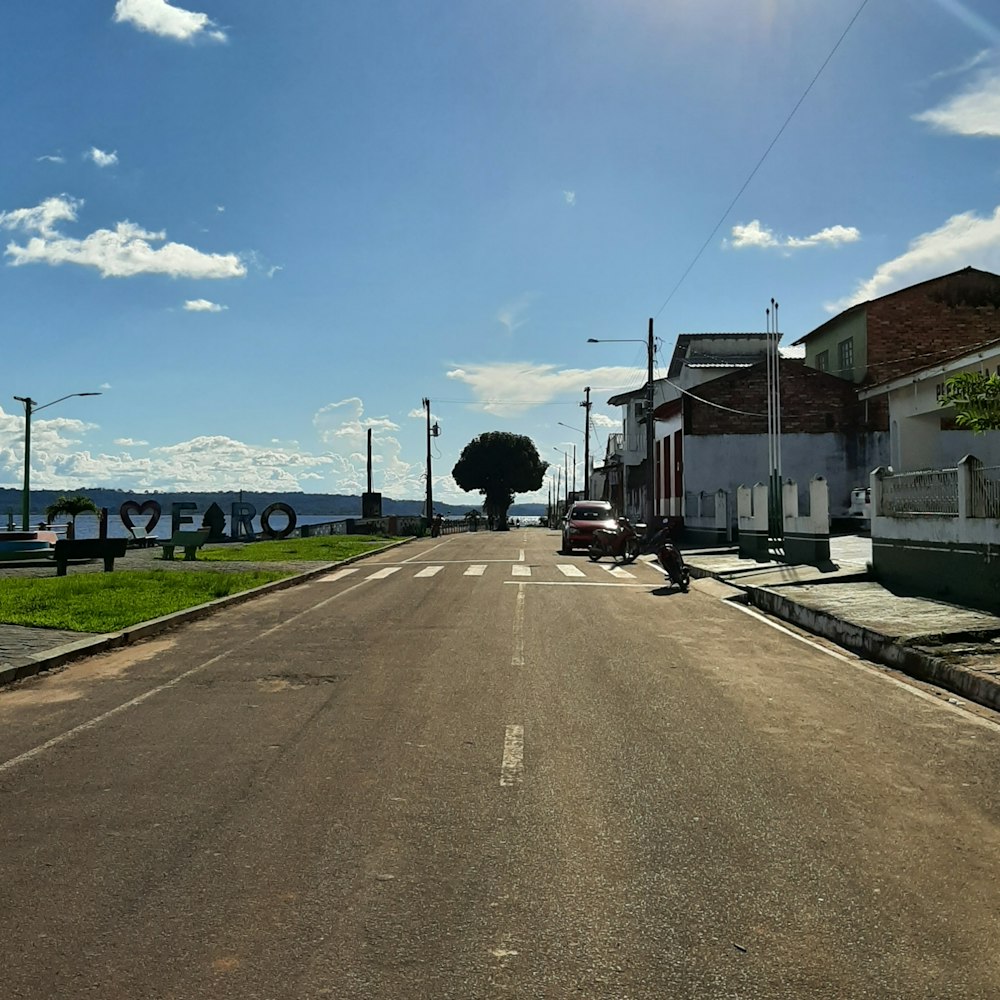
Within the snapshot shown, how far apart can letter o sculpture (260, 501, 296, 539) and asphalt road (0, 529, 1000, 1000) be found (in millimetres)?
42211

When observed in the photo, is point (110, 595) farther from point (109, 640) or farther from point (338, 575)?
point (338, 575)

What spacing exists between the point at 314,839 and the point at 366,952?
4.34 ft

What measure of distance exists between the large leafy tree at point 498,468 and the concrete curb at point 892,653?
8190cm

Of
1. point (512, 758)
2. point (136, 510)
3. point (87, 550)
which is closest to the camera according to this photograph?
point (512, 758)

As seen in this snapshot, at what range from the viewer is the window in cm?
4069

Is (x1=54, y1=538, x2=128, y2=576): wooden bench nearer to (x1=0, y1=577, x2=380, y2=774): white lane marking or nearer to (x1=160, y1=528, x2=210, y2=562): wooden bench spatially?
(x1=160, y1=528, x2=210, y2=562): wooden bench

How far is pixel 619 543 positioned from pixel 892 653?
56.6 feet

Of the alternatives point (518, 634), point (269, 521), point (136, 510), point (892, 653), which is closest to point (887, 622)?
point (892, 653)

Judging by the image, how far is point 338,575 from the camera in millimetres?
24359

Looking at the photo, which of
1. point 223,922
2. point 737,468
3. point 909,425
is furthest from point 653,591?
point 737,468

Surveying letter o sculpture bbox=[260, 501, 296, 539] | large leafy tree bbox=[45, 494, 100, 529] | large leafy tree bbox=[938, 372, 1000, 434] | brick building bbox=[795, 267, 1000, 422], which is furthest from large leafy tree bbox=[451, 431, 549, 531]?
large leafy tree bbox=[938, 372, 1000, 434]

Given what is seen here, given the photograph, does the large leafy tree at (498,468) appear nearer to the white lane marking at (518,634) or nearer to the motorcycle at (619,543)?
the motorcycle at (619,543)

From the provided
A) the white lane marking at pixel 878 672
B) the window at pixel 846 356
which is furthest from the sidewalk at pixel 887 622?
the window at pixel 846 356

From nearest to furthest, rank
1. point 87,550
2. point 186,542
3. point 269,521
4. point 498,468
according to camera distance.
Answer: point 87,550 < point 186,542 < point 269,521 < point 498,468
